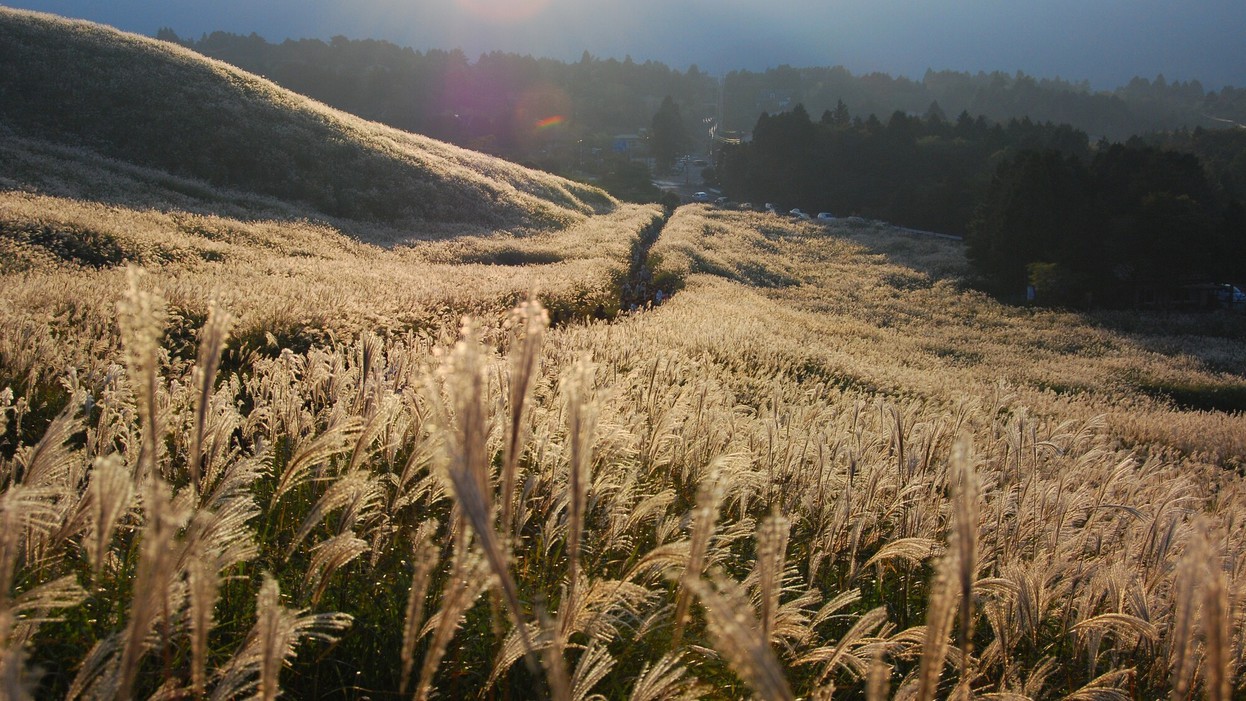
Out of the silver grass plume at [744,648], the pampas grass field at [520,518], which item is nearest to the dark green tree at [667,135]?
the pampas grass field at [520,518]

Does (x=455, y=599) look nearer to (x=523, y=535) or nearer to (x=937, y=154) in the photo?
(x=523, y=535)

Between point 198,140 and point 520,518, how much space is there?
32025mm

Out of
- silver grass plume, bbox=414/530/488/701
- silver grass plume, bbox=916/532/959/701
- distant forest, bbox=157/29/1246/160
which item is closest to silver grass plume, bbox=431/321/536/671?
silver grass plume, bbox=414/530/488/701

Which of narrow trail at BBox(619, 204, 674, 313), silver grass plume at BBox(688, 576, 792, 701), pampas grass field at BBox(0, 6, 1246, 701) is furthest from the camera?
narrow trail at BBox(619, 204, 674, 313)

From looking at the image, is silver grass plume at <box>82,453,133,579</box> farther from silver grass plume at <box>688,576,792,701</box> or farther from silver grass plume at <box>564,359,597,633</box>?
silver grass plume at <box>688,576,792,701</box>

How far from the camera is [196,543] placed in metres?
1.53

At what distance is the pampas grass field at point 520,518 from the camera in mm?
1229

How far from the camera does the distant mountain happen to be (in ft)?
79.5

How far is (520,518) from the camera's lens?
2.62 m

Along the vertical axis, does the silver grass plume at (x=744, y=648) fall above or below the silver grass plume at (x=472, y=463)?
below

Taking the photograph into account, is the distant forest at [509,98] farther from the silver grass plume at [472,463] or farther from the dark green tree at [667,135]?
the silver grass plume at [472,463]

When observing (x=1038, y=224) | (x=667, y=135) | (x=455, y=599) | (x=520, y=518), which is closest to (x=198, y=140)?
(x=520, y=518)

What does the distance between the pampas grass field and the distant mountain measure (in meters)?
13.8

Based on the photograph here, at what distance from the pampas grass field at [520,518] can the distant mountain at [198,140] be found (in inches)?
544
